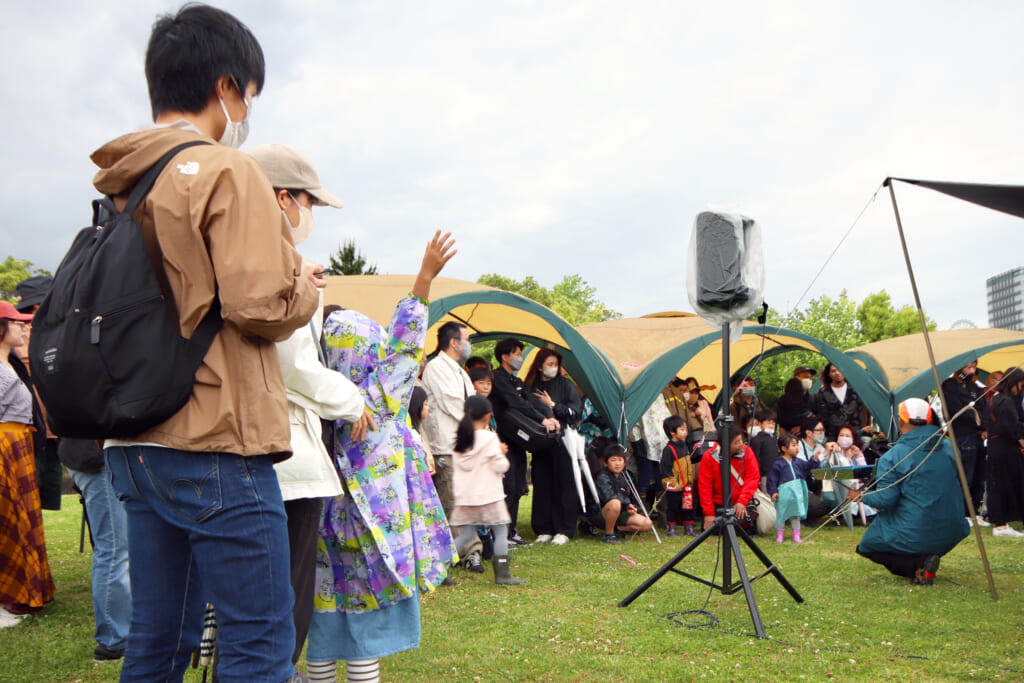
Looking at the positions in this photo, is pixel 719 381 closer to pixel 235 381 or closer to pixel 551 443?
pixel 551 443

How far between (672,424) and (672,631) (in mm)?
5204

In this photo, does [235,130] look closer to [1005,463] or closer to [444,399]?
[444,399]

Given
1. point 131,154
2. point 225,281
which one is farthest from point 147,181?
point 225,281

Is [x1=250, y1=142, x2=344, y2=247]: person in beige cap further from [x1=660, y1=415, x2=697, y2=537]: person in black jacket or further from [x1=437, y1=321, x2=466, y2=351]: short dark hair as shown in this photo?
[x1=660, y1=415, x2=697, y2=537]: person in black jacket

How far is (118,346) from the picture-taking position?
4.79 ft

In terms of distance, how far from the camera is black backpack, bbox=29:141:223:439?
145 cm

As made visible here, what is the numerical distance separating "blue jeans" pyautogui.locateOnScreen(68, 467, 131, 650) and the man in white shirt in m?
3.14

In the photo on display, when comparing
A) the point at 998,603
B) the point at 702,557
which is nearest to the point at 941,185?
the point at 998,603

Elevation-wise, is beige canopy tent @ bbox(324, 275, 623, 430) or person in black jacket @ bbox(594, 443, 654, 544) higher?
beige canopy tent @ bbox(324, 275, 623, 430)

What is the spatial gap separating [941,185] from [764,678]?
3312 mm

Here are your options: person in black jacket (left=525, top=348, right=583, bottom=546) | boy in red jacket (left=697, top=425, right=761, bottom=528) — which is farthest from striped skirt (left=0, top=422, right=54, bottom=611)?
boy in red jacket (left=697, top=425, right=761, bottom=528)

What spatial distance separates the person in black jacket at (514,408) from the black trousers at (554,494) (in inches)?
15.6

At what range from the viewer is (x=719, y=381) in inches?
605

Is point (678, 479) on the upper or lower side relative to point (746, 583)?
upper
